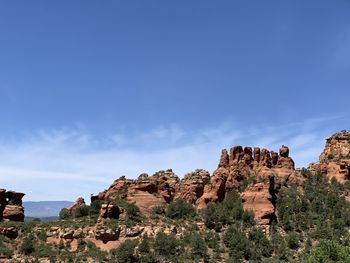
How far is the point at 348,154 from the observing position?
91250mm

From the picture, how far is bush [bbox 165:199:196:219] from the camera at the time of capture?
76312mm

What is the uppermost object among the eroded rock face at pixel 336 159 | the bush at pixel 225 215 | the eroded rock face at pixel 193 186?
the eroded rock face at pixel 336 159

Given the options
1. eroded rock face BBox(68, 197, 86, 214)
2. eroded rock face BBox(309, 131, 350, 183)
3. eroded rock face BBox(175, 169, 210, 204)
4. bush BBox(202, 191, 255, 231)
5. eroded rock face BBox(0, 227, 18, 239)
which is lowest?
eroded rock face BBox(0, 227, 18, 239)

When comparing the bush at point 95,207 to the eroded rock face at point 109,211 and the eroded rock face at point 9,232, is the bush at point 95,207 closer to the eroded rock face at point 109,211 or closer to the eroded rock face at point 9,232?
the eroded rock face at point 109,211

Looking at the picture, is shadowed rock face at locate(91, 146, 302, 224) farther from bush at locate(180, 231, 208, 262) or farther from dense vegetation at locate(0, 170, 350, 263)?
bush at locate(180, 231, 208, 262)

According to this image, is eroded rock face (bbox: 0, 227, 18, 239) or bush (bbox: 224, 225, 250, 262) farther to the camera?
eroded rock face (bbox: 0, 227, 18, 239)

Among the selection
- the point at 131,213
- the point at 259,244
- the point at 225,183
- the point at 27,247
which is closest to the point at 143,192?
the point at 131,213

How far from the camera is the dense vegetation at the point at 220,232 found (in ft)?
212

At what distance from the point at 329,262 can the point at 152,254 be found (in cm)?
2609

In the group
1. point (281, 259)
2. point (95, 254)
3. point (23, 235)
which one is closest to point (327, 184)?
point (281, 259)

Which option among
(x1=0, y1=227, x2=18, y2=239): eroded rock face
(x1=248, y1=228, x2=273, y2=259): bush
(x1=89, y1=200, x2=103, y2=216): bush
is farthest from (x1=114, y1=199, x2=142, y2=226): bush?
(x1=248, y1=228, x2=273, y2=259): bush

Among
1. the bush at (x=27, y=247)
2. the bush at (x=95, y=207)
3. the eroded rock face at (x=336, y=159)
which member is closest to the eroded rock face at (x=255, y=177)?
the eroded rock face at (x=336, y=159)

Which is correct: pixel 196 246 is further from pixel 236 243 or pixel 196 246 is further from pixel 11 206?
pixel 11 206

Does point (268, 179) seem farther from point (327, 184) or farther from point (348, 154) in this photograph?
point (348, 154)
